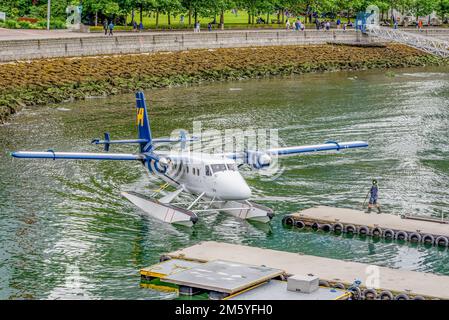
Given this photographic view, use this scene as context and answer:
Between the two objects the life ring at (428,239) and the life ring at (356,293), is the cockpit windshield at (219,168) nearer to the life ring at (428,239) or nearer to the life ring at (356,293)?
the life ring at (428,239)

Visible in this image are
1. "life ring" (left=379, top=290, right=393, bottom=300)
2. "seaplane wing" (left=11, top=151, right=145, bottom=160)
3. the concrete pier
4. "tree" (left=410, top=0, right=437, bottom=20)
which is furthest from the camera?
"tree" (left=410, top=0, right=437, bottom=20)

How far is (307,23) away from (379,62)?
1217 inches

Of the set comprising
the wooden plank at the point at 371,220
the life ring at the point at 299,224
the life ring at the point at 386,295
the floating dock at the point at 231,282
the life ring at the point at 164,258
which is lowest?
the life ring at the point at 299,224

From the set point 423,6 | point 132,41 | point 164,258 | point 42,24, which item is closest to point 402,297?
point 164,258

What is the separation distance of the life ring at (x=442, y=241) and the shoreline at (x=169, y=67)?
4274 cm

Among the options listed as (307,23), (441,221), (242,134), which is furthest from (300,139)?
(307,23)

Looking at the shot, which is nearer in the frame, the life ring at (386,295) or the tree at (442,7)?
the life ring at (386,295)

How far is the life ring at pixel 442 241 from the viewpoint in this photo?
44938 millimetres

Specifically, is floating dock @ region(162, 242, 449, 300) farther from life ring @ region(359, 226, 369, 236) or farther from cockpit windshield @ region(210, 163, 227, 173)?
life ring @ region(359, 226, 369, 236)

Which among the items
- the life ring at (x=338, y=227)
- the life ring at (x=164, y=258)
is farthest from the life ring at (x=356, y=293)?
the life ring at (x=338, y=227)

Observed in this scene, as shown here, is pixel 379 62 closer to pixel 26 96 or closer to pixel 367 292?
pixel 26 96

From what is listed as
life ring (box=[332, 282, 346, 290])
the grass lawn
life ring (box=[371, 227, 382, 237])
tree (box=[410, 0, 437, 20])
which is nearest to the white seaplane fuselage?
life ring (box=[371, 227, 382, 237])

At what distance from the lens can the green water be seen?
42.5 metres

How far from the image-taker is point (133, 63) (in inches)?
3969
